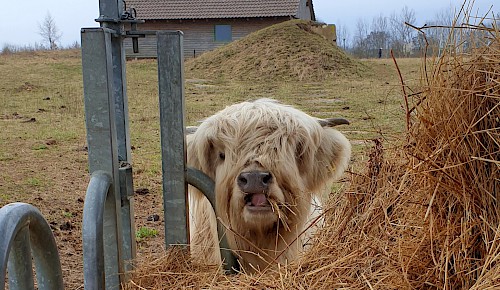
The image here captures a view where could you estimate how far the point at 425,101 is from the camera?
2.06 metres

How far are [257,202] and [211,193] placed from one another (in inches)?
10.3

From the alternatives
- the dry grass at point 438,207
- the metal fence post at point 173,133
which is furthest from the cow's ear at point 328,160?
the dry grass at point 438,207

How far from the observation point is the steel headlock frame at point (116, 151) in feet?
7.87

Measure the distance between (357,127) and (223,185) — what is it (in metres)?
8.07

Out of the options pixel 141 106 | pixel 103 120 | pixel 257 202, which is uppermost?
pixel 103 120

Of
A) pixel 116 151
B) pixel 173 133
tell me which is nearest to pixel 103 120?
pixel 116 151

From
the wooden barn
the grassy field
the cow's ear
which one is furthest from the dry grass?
the wooden barn

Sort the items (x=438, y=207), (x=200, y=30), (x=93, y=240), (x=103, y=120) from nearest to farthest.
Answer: (x=438, y=207), (x=93, y=240), (x=103, y=120), (x=200, y=30)

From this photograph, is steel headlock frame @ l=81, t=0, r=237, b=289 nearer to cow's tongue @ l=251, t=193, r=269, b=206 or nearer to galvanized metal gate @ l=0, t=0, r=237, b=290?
galvanized metal gate @ l=0, t=0, r=237, b=290

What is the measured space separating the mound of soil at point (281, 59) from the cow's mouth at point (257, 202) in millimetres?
18620

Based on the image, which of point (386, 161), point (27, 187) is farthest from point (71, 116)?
point (386, 161)

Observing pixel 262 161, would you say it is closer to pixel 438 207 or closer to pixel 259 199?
pixel 259 199

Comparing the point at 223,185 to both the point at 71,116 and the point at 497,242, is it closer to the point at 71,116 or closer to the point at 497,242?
the point at 497,242

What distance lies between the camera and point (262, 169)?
3221 mm
